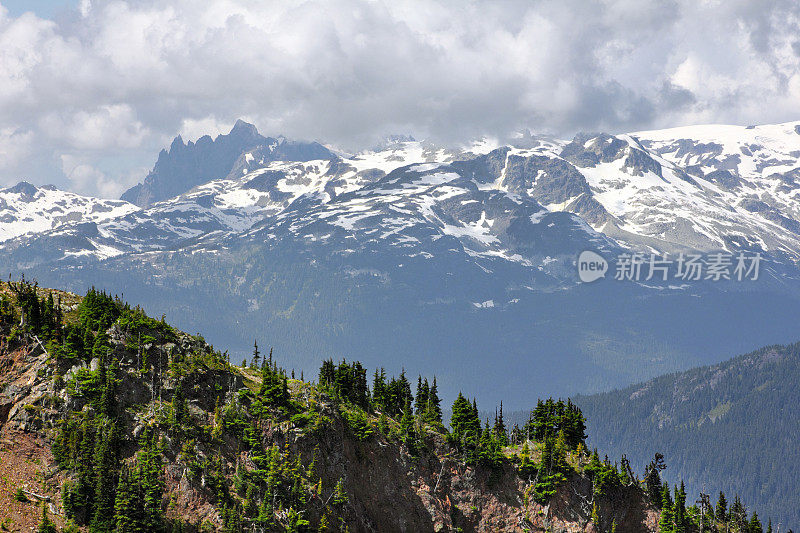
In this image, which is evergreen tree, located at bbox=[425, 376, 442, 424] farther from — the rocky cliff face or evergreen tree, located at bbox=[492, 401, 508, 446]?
evergreen tree, located at bbox=[492, 401, 508, 446]

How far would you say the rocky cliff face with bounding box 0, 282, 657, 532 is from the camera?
101 metres

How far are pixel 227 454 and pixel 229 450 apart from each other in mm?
755

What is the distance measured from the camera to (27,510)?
92188mm

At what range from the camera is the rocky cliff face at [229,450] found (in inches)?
3971

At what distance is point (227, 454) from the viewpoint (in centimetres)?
Answer: 11006

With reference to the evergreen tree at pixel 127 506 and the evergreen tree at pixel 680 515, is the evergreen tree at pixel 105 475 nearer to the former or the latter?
the evergreen tree at pixel 127 506

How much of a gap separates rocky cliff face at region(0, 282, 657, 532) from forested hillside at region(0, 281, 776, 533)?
252 millimetres

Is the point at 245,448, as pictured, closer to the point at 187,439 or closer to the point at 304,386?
the point at 187,439

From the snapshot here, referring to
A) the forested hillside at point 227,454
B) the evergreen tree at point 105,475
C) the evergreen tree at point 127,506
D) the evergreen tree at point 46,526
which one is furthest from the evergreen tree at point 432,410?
the evergreen tree at point 46,526

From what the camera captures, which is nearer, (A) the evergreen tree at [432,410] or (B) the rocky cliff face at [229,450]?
(B) the rocky cliff face at [229,450]

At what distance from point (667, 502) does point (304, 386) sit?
81.5m

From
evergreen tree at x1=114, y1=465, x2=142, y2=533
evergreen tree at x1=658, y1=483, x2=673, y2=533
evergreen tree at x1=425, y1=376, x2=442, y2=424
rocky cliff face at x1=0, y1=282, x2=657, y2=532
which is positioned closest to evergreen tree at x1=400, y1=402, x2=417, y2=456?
rocky cliff face at x1=0, y1=282, x2=657, y2=532

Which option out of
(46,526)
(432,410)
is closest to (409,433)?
(432,410)

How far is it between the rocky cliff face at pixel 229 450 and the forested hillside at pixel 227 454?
25cm
